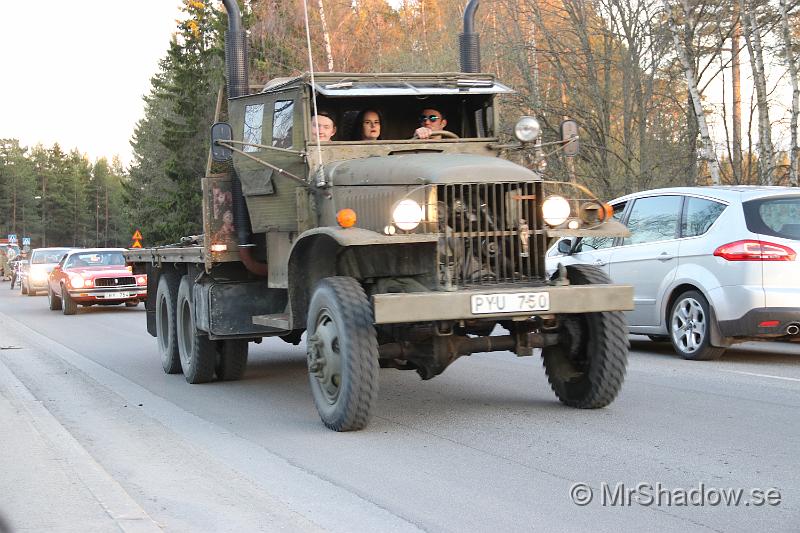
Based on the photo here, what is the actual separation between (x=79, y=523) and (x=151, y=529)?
36 centimetres

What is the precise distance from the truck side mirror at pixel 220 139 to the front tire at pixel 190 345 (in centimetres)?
221

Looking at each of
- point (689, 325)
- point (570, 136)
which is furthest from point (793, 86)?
point (570, 136)

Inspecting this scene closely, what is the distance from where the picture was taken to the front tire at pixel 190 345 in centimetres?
1031

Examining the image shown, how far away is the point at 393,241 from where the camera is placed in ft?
22.7

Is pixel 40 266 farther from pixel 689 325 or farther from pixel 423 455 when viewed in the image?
pixel 423 455

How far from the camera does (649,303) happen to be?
1180 centimetres

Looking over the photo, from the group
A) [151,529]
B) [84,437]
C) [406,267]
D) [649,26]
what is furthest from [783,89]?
[151,529]

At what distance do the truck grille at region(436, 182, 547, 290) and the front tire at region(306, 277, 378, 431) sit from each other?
25.2 inches

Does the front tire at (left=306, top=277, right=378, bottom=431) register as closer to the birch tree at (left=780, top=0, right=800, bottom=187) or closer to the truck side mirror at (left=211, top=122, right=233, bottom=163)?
the truck side mirror at (left=211, top=122, right=233, bottom=163)

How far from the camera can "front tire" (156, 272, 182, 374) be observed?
11.3m

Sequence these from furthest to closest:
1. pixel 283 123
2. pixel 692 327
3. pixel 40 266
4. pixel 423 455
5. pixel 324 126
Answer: pixel 40 266 → pixel 692 327 → pixel 283 123 → pixel 324 126 → pixel 423 455

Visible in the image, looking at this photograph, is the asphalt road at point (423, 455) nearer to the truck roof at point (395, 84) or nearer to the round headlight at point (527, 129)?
the round headlight at point (527, 129)

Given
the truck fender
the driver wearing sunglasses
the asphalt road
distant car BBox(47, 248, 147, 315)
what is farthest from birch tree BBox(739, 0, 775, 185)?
the truck fender

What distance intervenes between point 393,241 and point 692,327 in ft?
17.8
